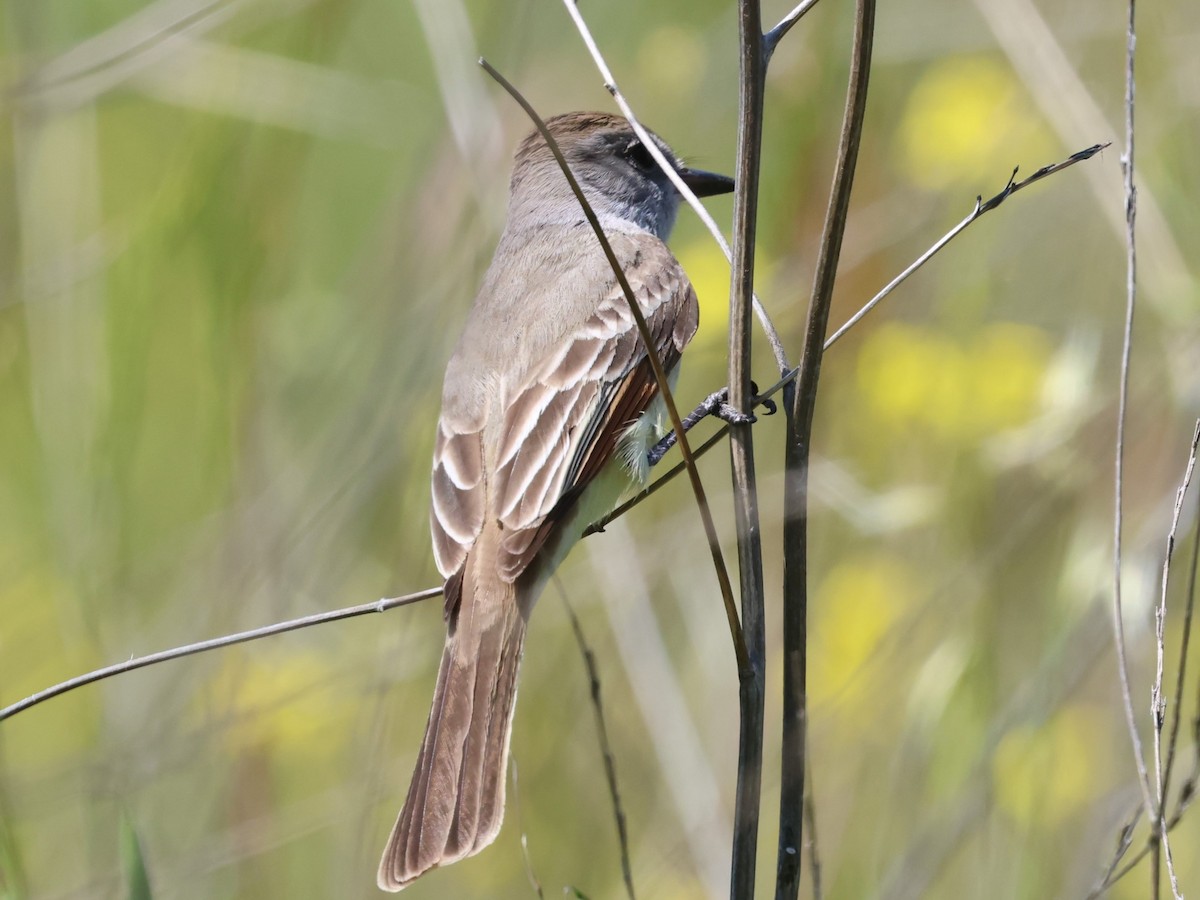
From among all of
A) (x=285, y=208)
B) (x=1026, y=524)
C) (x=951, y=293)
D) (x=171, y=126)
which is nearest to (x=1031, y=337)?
(x=951, y=293)

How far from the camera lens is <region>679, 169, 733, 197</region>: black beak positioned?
355 cm

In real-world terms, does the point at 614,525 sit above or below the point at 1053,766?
above

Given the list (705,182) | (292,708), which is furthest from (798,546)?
(292,708)

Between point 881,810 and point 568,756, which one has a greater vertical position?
point 568,756

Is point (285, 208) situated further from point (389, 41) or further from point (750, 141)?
point (389, 41)

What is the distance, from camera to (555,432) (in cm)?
279

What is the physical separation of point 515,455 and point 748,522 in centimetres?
112

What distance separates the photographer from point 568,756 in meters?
3.64

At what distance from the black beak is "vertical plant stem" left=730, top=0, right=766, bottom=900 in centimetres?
190

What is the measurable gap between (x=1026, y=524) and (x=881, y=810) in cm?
79

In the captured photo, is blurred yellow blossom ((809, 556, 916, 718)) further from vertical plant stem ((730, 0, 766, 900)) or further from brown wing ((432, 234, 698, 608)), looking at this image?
vertical plant stem ((730, 0, 766, 900))

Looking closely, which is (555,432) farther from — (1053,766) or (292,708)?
(292,708)

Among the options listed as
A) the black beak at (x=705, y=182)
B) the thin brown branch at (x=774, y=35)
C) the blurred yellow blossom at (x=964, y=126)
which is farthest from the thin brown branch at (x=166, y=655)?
the blurred yellow blossom at (x=964, y=126)

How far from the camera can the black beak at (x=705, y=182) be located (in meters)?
3.55
